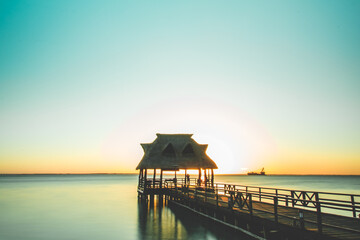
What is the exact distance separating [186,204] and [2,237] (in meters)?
16.1

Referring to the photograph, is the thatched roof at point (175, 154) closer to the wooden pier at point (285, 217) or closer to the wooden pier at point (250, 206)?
the wooden pier at point (250, 206)

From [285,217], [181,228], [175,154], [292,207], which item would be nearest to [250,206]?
[285,217]

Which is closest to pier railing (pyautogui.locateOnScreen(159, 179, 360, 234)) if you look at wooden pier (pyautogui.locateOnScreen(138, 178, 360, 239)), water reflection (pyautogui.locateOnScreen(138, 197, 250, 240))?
wooden pier (pyautogui.locateOnScreen(138, 178, 360, 239))

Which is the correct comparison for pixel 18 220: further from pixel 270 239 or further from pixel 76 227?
pixel 270 239

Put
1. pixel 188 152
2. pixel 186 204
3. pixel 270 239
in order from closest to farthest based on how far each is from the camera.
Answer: pixel 270 239, pixel 186 204, pixel 188 152

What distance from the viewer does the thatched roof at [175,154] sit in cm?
3184

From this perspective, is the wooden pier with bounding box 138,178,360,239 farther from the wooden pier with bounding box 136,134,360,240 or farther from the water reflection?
the water reflection

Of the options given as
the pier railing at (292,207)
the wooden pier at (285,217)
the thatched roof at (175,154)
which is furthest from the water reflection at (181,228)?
the thatched roof at (175,154)

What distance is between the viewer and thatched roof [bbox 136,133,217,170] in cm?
3184

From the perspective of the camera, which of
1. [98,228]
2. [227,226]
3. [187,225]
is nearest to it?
[227,226]

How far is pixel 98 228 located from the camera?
22031 mm

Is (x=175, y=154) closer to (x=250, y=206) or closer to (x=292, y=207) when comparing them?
(x=250, y=206)

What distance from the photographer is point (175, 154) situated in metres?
33.0

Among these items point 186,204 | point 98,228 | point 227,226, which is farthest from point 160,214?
point 227,226
